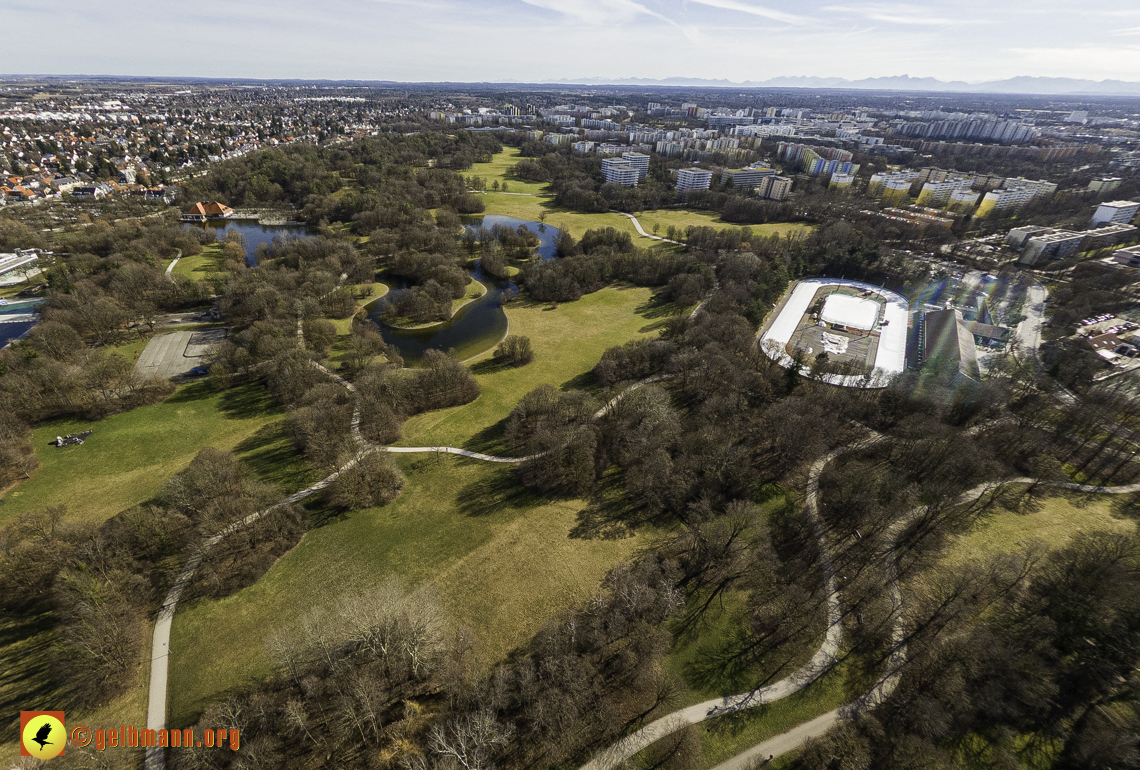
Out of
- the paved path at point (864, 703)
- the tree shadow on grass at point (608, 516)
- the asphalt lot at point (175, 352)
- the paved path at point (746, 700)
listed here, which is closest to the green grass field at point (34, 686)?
the paved path at point (746, 700)

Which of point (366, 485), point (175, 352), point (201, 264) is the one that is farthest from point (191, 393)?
point (201, 264)

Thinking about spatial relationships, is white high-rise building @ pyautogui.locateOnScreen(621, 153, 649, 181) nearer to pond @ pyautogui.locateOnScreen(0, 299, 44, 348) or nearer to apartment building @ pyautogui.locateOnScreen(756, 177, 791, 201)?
apartment building @ pyautogui.locateOnScreen(756, 177, 791, 201)

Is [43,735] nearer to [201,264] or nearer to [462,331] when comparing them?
[462,331]

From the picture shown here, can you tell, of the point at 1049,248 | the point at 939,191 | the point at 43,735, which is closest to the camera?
the point at 43,735

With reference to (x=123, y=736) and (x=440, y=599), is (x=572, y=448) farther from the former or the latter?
(x=123, y=736)

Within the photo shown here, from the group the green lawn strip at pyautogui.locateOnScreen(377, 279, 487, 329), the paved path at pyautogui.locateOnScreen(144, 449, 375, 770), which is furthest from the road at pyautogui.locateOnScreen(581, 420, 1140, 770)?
the green lawn strip at pyautogui.locateOnScreen(377, 279, 487, 329)
